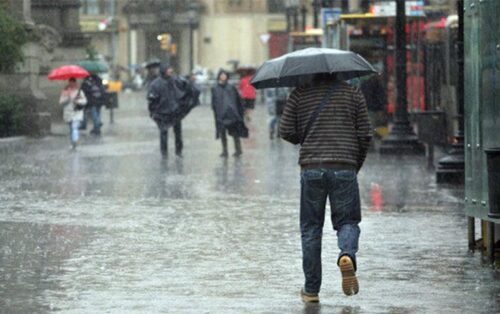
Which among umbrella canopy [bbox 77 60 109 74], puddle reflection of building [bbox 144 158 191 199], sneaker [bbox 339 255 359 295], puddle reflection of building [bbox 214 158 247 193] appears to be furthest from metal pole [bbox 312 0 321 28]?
sneaker [bbox 339 255 359 295]

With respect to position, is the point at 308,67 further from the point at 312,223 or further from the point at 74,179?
the point at 74,179

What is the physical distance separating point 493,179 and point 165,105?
63.1ft

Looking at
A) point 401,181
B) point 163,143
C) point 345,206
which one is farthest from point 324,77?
point 163,143

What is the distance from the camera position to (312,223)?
1159cm

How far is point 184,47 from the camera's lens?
112688 mm

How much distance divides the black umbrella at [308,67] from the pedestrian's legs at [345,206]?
28.2 inches

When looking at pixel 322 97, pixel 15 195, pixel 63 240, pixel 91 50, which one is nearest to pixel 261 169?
pixel 15 195

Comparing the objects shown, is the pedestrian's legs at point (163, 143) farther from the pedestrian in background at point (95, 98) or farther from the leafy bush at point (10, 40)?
the pedestrian in background at point (95, 98)

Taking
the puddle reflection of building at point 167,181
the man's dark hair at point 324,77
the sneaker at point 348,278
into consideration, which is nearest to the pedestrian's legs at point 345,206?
the sneaker at point 348,278

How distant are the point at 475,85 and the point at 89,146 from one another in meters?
21.9

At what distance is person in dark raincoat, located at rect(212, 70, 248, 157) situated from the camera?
30.5m

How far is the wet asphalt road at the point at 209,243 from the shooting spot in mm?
11648

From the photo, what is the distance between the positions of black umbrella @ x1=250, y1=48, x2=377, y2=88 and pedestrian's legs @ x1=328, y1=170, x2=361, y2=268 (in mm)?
716

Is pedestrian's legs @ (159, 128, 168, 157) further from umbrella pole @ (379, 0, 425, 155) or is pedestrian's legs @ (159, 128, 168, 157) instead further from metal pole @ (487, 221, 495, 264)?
metal pole @ (487, 221, 495, 264)
